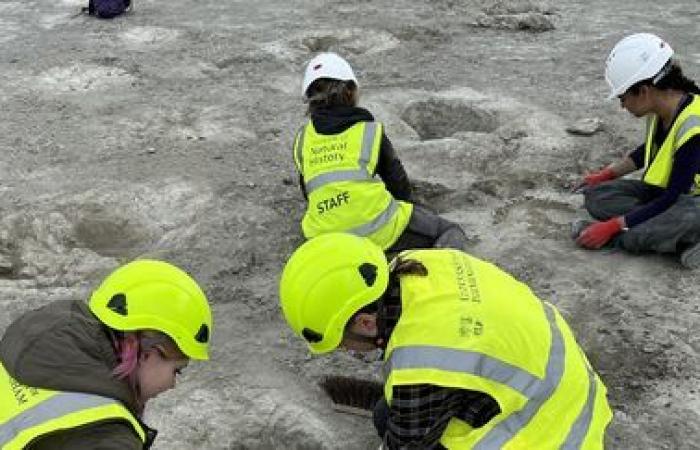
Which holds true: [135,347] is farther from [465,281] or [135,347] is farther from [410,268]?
[465,281]

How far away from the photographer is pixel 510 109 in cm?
681

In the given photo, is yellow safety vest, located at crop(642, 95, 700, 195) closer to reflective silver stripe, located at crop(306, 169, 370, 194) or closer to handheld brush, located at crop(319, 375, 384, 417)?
reflective silver stripe, located at crop(306, 169, 370, 194)

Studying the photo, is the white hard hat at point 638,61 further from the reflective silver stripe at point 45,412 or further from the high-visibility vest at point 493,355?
the reflective silver stripe at point 45,412

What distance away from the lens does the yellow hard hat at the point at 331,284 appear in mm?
2604

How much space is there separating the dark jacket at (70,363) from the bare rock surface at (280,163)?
4.44 feet

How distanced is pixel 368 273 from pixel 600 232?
2.65m

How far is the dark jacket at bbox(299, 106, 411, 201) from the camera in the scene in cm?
461

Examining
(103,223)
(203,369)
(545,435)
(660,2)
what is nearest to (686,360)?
(545,435)

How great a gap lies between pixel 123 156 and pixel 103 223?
3.15 feet

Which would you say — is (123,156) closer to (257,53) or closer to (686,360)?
(257,53)

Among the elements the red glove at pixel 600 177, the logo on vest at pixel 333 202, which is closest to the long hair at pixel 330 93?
the logo on vest at pixel 333 202

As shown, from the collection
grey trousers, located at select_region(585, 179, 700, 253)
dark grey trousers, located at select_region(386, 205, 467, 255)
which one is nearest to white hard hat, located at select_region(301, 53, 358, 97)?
dark grey trousers, located at select_region(386, 205, 467, 255)

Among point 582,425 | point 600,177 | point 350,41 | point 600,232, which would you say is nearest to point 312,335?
point 582,425

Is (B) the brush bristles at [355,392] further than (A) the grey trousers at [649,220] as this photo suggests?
No
